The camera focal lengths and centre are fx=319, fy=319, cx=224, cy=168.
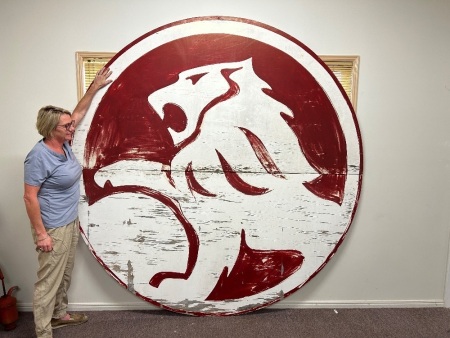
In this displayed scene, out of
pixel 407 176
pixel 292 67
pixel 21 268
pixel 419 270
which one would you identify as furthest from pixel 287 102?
pixel 21 268

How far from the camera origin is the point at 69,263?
69.1 inches

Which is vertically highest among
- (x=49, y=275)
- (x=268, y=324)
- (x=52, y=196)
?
(x=52, y=196)

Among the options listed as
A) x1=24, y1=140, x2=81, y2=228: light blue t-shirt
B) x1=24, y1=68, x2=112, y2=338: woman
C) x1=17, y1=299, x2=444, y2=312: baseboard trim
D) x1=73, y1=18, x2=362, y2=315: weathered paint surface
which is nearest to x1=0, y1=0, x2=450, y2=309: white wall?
x1=17, y1=299, x2=444, y2=312: baseboard trim

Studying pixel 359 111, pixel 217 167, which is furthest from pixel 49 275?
pixel 359 111

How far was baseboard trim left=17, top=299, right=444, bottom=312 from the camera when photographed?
75.7 inches

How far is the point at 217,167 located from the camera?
1.77 metres

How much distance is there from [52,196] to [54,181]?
0.09m

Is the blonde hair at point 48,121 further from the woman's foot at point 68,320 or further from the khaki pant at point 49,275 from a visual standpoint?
the woman's foot at point 68,320

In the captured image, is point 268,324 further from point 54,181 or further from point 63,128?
point 63,128

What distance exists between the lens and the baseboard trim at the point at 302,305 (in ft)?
6.31

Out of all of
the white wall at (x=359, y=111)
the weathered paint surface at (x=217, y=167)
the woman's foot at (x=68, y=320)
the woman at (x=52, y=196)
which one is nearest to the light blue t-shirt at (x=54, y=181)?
the woman at (x=52, y=196)

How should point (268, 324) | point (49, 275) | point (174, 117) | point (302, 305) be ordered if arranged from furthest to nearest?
1. point (302, 305)
2. point (268, 324)
3. point (174, 117)
4. point (49, 275)

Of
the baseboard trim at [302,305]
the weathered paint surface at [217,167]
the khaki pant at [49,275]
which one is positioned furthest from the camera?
the baseboard trim at [302,305]

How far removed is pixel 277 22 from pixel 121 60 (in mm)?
863
